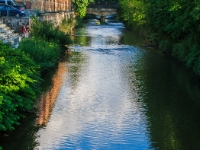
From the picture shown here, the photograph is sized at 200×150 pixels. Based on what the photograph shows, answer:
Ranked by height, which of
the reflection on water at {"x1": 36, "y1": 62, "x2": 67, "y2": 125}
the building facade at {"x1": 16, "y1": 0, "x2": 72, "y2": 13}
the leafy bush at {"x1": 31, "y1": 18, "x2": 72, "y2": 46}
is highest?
the building facade at {"x1": 16, "y1": 0, "x2": 72, "y2": 13}

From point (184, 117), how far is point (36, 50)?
12.3 m

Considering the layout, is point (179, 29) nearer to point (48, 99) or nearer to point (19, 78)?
point (48, 99)

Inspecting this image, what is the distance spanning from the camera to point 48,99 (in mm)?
25609

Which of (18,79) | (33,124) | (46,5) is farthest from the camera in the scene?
(46,5)

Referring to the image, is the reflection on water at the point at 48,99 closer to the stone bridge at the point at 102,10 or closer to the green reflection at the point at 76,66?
the green reflection at the point at 76,66

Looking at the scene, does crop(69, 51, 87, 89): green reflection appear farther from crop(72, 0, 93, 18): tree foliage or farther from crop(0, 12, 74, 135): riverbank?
crop(72, 0, 93, 18): tree foliage

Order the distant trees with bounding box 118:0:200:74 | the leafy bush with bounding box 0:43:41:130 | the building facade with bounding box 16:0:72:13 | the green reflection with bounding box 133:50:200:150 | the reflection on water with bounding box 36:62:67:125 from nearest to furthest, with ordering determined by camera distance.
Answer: the leafy bush with bounding box 0:43:41:130 → the green reflection with bounding box 133:50:200:150 → the reflection on water with bounding box 36:62:67:125 → the distant trees with bounding box 118:0:200:74 → the building facade with bounding box 16:0:72:13

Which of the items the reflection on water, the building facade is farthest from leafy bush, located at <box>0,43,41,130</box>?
the building facade

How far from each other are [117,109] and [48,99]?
396 centimetres

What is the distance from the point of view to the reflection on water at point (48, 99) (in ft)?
72.3

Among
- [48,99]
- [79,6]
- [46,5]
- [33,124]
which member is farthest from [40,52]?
[79,6]

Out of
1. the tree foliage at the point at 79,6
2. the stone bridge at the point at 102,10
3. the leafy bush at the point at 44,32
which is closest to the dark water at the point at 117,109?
the leafy bush at the point at 44,32

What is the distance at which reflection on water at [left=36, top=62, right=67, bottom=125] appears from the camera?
72.3ft

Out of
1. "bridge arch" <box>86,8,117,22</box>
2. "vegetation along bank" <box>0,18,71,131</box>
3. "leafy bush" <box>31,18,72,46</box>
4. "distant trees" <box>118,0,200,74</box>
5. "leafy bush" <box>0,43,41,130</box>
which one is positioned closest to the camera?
"leafy bush" <box>0,43,41,130</box>
